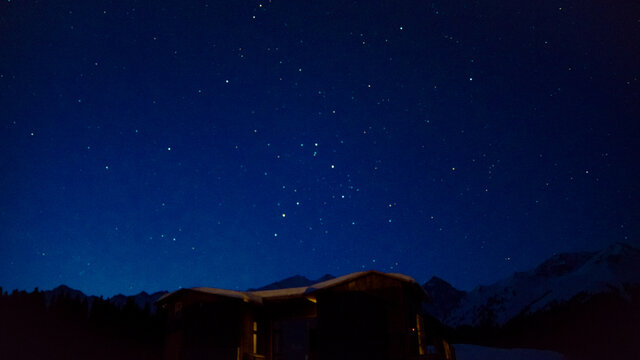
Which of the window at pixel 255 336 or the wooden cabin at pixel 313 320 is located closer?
the wooden cabin at pixel 313 320

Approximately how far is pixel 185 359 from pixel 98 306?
4918 cm

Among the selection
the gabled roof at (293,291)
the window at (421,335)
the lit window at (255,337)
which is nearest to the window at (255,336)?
the lit window at (255,337)

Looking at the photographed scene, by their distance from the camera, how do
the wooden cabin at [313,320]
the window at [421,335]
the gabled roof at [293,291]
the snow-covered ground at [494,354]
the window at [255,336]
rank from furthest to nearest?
the snow-covered ground at [494,354], the window at [255,336], the window at [421,335], the gabled roof at [293,291], the wooden cabin at [313,320]

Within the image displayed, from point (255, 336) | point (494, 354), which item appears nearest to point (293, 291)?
point (255, 336)

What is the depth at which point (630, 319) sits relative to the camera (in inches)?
5300

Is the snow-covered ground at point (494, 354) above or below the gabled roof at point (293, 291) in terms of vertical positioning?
below

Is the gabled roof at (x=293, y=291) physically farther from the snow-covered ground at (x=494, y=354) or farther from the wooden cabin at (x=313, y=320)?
the snow-covered ground at (x=494, y=354)

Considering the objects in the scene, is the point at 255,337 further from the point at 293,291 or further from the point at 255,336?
Answer: the point at 293,291

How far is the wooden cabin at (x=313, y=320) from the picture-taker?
22312mm

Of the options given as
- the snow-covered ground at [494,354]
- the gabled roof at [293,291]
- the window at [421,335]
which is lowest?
the snow-covered ground at [494,354]

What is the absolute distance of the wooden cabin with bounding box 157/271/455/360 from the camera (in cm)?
2231

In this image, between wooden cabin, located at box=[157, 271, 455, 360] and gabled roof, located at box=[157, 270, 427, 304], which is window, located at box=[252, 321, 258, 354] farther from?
gabled roof, located at box=[157, 270, 427, 304]

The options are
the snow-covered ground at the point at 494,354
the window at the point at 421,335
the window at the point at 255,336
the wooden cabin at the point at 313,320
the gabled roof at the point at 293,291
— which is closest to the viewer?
the wooden cabin at the point at 313,320

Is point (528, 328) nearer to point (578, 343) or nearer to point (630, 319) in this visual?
point (578, 343)
